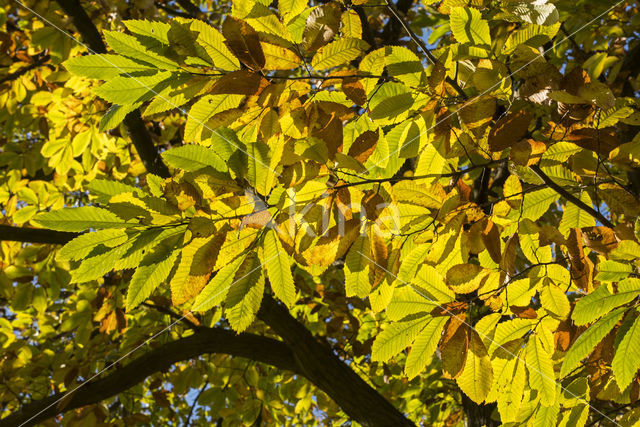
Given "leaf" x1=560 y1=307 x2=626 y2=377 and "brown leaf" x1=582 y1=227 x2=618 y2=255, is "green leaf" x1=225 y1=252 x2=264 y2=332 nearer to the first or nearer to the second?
"leaf" x1=560 y1=307 x2=626 y2=377

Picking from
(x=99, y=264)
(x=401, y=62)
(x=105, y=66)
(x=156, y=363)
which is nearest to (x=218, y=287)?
(x=99, y=264)

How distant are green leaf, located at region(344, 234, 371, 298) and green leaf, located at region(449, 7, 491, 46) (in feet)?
1.58

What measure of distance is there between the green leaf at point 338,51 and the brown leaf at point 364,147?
16 centimetres

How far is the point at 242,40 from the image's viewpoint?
867mm

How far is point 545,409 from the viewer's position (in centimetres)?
119

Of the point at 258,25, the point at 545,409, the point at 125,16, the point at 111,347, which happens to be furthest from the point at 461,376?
the point at 125,16

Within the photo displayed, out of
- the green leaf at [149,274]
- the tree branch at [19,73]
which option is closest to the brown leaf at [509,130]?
the green leaf at [149,274]

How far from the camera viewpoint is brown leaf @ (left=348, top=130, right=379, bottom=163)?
38.8 inches

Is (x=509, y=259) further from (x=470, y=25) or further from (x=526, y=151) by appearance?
(x=470, y=25)

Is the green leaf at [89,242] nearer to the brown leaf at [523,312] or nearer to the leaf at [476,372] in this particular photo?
the leaf at [476,372]

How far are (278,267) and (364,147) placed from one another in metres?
0.31

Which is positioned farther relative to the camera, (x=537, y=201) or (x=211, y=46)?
(x=537, y=201)

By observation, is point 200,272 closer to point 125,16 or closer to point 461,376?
point 461,376

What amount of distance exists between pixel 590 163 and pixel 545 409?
631 mm
